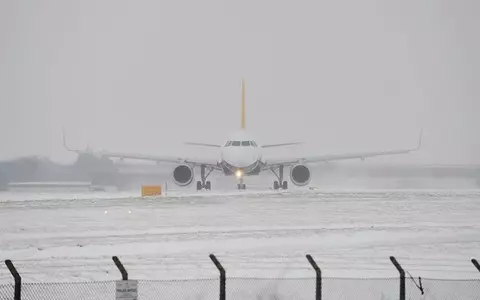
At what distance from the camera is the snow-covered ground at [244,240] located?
15.1m

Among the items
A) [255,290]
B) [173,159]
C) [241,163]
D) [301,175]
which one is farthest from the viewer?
[173,159]

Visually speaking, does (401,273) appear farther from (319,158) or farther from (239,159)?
(319,158)

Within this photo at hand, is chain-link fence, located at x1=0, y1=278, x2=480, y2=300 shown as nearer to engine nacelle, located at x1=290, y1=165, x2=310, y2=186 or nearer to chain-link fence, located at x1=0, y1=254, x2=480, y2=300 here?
chain-link fence, located at x1=0, y1=254, x2=480, y2=300

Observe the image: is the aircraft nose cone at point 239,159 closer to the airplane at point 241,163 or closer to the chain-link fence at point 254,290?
the airplane at point 241,163

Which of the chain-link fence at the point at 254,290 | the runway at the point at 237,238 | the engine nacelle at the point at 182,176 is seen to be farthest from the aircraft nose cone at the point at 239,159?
the chain-link fence at the point at 254,290

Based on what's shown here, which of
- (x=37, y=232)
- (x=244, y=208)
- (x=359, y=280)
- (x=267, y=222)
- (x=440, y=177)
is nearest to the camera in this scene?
(x=359, y=280)

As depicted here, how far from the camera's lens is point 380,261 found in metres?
→ 16.6

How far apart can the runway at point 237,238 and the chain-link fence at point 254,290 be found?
64cm

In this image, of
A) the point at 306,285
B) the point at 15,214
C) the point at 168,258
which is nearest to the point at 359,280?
the point at 306,285

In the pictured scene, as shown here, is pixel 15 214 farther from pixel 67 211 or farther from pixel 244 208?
pixel 244 208

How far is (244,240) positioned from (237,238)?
44 centimetres

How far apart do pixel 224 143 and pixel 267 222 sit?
22.7m

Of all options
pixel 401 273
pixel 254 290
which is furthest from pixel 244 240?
pixel 401 273

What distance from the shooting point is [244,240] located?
1997cm
